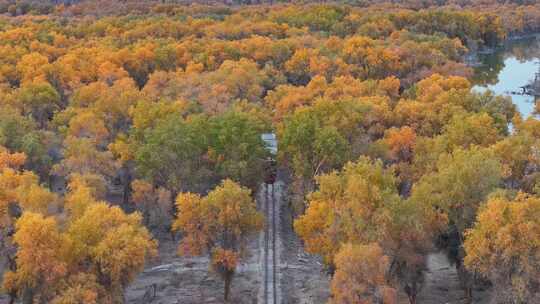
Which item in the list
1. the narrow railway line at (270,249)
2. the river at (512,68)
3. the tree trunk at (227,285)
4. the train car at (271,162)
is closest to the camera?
the tree trunk at (227,285)

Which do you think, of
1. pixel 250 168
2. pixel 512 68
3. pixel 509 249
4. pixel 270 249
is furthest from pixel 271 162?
pixel 512 68

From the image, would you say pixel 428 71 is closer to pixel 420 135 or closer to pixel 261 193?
pixel 420 135

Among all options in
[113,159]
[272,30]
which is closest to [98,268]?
[113,159]

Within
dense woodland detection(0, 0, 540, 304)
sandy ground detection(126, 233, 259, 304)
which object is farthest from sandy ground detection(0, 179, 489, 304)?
dense woodland detection(0, 0, 540, 304)

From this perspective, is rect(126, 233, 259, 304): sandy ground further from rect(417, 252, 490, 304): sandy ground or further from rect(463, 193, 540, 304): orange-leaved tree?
rect(463, 193, 540, 304): orange-leaved tree

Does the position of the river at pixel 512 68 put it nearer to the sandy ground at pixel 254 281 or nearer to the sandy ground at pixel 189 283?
→ the sandy ground at pixel 254 281

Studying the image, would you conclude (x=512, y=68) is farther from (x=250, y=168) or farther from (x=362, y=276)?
(x=362, y=276)

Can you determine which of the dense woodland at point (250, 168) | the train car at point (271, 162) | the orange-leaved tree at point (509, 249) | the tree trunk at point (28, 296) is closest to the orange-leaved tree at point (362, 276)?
the dense woodland at point (250, 168)
